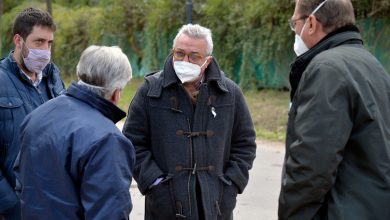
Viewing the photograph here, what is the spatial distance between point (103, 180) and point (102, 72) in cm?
53

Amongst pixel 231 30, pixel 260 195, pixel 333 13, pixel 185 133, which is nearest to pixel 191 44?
pixel 185 133

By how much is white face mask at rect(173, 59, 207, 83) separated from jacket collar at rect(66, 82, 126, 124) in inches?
36.9

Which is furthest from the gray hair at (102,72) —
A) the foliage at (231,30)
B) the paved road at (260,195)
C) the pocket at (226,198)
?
the foliage at (231,30)

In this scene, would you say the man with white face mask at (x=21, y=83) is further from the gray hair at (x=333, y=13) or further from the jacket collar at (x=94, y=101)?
the gray hair at (x=333, y=13)

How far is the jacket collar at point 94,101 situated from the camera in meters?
2.74

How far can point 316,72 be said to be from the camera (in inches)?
105

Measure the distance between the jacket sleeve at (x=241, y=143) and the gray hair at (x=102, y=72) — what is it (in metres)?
1.24

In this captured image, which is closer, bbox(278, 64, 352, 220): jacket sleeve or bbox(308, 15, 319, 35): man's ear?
bbox(278, 64, 352, 220): jacket sleeve

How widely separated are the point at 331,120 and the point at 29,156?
136 centimetres

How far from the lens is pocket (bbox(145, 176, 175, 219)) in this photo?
368cm

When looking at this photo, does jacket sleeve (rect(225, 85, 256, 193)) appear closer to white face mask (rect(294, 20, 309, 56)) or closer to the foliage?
white face mask (rect(294, 20, 309, 56))

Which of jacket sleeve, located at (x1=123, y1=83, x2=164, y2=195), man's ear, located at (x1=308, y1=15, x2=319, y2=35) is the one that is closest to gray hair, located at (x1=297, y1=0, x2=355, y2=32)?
man's ear, located at (x1=308, y1=15, x2=319, y2=35)

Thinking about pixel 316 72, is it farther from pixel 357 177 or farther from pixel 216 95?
pixel 216 95

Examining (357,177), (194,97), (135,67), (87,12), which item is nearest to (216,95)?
(194,97)
